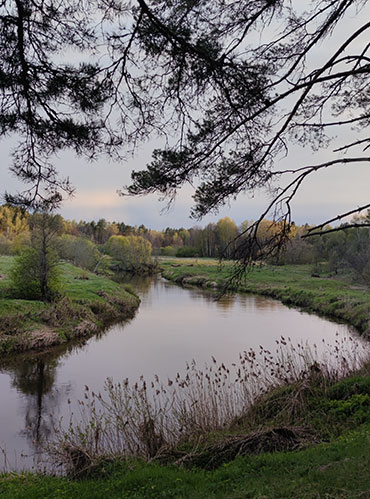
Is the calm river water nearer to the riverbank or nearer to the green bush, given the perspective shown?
the riverbank

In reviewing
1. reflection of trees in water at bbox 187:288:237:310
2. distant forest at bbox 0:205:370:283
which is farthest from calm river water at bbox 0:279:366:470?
distant forest at bbox 0:205:370:283

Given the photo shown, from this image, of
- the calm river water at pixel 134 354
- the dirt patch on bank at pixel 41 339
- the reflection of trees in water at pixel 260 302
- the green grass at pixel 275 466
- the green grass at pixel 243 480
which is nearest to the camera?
the green grass at pixel 243 480

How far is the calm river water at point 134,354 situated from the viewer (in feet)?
24.9

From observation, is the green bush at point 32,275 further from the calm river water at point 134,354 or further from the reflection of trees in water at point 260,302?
the reflection of trees in water at point 260,302

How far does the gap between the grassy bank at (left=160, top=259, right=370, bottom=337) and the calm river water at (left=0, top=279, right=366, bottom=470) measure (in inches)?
46.8

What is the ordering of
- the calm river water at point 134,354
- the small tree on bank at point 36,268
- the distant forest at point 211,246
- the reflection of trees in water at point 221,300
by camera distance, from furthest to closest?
the reflection of trees in water at point 221,300 < the small tree on bank at point 36,268 < the calm river water at point 134,354 < the distant forest at point 211,246

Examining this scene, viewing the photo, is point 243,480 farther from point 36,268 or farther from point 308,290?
point 308,290

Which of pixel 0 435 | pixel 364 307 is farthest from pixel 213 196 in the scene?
pixel 364 307

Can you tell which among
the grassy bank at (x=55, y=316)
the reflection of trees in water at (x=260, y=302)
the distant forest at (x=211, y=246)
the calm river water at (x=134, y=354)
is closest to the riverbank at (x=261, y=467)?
the calm river water at (x=134, y=354)

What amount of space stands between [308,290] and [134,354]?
15.6 m

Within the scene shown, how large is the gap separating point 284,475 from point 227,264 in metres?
2.44

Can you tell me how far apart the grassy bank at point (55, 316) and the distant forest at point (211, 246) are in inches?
96.3

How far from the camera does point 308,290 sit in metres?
24.5

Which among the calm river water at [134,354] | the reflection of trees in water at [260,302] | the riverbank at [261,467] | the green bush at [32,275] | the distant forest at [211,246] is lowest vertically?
the calm river water at [134,354]
